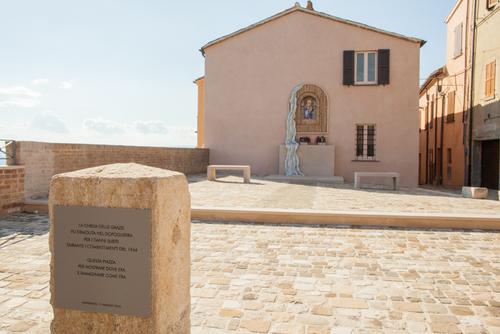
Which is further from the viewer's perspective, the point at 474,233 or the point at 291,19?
the point at 291,19

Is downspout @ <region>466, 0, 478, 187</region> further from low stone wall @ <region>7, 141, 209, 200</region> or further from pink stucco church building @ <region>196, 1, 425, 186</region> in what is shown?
low stone wall @ <region>7, 141, 209, 200</region>

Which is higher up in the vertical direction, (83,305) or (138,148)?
(138,148)

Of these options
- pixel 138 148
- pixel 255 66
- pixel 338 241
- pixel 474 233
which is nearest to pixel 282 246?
pixel 338 241

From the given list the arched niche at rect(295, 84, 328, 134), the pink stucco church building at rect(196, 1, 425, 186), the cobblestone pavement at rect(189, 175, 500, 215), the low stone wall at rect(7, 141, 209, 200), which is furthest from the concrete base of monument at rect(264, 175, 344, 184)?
the low stone wall at rect(7, 141, 209, 200)

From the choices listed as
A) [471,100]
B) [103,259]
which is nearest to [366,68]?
[471,100]

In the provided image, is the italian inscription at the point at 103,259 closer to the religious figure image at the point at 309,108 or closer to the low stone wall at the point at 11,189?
the low stone wall at the point at 11,189

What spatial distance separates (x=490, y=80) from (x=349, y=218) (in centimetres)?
1167

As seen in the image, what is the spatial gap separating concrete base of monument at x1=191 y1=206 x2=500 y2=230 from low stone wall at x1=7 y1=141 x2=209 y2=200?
4423mm

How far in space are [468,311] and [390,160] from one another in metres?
14.2

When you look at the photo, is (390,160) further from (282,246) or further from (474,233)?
(282,246)

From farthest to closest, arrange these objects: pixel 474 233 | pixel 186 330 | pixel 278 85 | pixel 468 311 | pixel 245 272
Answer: pixel 278 85 → pixel 474 233 → pixel 245 272 → pixel 468 311 → pixel 186 330

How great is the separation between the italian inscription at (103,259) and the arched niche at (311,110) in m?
15.8

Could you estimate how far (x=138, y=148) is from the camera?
1383 centimetres

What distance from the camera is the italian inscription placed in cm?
251
